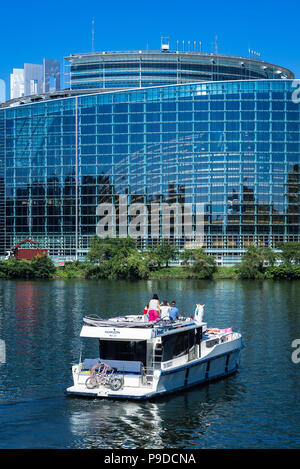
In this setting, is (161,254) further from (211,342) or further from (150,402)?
(150,402)

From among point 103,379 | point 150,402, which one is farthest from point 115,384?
point 150,402

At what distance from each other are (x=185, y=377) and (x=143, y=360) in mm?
2445

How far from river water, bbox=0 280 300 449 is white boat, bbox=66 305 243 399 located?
0.59 m

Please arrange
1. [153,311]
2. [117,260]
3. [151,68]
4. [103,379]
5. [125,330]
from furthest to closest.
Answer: [151,68]
[117,260]
[153,311]
[125,330]
[103,379]

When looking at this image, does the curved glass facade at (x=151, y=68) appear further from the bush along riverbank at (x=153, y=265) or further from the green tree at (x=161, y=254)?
the bush along riverbank at (x=153, y=265)

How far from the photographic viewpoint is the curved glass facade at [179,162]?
5369 inches

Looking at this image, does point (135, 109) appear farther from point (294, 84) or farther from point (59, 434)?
point (59, 434)

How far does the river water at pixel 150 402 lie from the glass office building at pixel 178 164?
71.5m

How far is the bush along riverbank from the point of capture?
116 meters

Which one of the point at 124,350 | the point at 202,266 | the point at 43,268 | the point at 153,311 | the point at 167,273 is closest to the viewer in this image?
the point at 124,350

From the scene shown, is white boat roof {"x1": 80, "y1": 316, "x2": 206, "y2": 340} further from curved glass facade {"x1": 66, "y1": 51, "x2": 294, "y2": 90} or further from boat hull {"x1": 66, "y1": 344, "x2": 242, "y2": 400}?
curved glass facade {"x1": 66, "y1": 51, "x2": 294, "y2": 90}

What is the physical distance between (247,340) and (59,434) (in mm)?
23818

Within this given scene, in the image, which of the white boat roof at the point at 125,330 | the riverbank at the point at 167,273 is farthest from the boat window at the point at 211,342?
the riverbank at the point at 167,273

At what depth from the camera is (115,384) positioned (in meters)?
34.5
